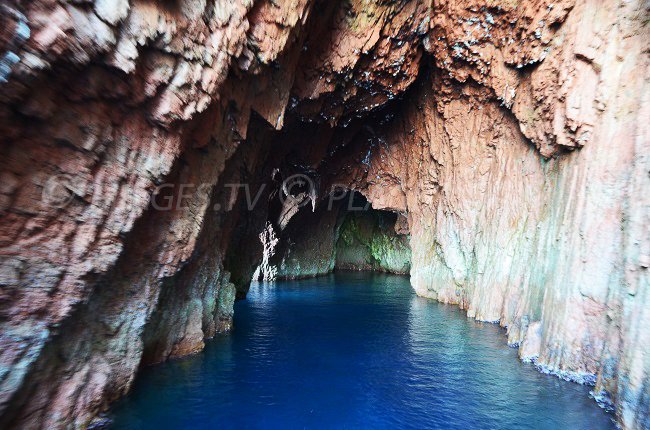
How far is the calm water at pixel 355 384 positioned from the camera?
7.95 metres

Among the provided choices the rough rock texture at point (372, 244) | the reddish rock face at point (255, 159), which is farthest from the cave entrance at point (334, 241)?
the reddish rock face at point (255, 159)

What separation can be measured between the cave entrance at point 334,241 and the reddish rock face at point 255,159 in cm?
874

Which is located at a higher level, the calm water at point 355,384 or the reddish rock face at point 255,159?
the reddish rock face at point 255,159

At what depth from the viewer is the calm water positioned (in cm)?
795

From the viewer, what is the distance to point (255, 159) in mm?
13680

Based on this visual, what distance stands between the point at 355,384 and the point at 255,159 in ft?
27.2

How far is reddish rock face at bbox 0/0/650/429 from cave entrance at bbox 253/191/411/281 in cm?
874

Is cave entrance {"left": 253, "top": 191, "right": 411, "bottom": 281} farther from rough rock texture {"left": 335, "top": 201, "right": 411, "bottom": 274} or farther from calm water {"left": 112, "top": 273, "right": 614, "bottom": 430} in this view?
calm water {"left": 112, "top": 273, "right": 614, "bottom": 430}

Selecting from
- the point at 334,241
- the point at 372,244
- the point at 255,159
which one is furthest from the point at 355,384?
the point at 372,244

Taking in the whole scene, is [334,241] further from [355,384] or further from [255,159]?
[355,384]

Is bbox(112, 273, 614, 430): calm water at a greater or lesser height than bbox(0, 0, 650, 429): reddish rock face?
lesser

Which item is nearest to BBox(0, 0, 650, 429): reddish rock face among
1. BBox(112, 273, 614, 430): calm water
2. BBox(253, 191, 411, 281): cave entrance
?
BBox(112, 273, 614, 430): calm water

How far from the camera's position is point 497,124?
1592 centimetres

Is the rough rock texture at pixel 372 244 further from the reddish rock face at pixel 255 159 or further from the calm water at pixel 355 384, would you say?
the calm water at pixel 355 384
